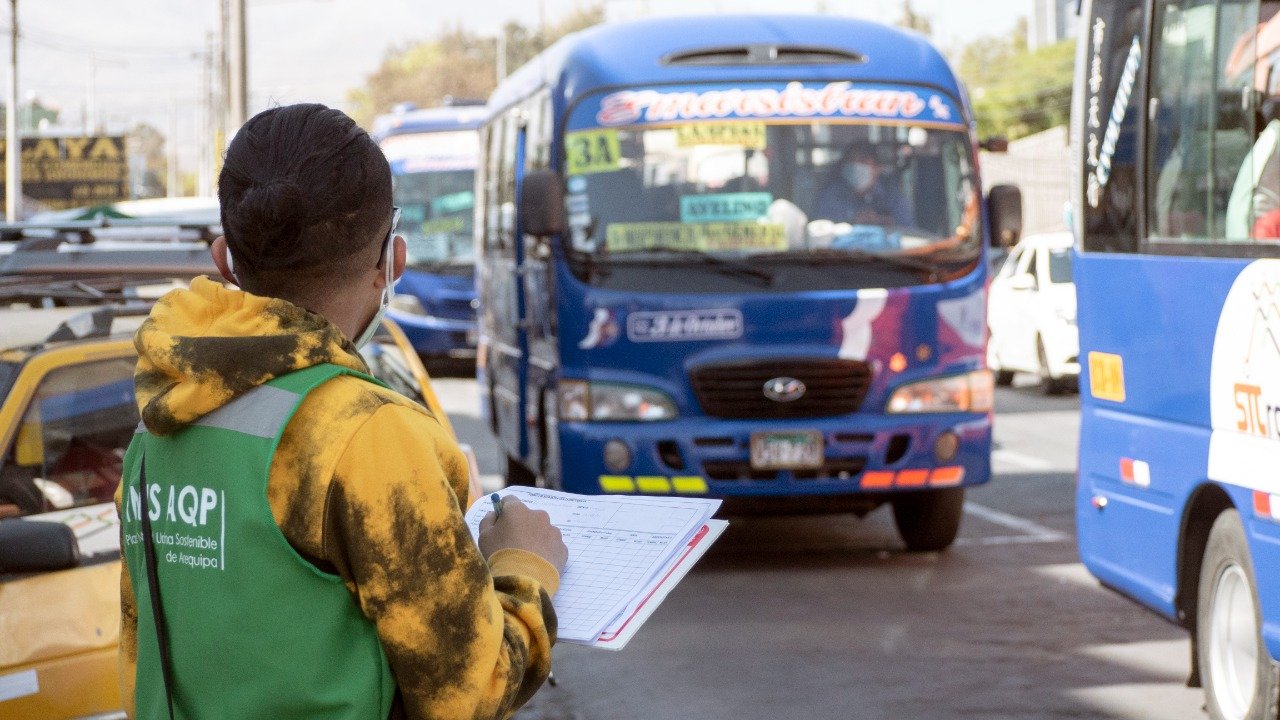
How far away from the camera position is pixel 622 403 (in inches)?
384

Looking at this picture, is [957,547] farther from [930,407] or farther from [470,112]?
[470,112]

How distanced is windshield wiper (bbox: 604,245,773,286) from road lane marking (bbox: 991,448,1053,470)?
5.57m

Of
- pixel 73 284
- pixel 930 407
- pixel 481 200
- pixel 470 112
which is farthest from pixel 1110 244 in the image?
pixel 470 112

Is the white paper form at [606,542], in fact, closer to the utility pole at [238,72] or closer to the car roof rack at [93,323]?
the car roof rack at [93,323]

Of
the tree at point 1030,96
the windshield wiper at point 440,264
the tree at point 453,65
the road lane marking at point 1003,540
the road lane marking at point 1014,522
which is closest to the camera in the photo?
the road lane marking at point 1003,540

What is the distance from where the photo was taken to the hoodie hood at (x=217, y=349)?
2150 millimetres

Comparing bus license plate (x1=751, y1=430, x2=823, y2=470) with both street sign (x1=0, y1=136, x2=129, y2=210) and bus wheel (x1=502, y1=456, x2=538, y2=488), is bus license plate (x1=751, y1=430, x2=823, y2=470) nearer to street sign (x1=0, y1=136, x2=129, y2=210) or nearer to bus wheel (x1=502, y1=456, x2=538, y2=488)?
bus wheel (x1=502, y1=456, x2=538, y2=488)

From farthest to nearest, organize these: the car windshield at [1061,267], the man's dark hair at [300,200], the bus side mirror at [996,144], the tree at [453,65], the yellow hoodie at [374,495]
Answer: the tree at [453,65], the bus side mirror at [996,144], the car windshield at [1061,267], the man's dark hair at [300,200], the yellow hoodie at [374,495]

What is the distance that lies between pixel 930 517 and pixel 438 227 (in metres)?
15.7

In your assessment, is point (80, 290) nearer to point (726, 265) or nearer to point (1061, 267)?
point (726, 265)

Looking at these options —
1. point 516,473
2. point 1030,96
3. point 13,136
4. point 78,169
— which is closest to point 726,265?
point 516,473

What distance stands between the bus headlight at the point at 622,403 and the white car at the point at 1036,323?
1061 centimetres

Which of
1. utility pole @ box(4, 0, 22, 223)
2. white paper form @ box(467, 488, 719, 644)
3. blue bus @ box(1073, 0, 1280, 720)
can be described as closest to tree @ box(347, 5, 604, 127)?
utility pole @ box(4, 0, 22, 223)

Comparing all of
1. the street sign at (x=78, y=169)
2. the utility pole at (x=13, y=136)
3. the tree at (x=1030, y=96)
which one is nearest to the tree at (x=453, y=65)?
the tree at (x=1030, y=96)
